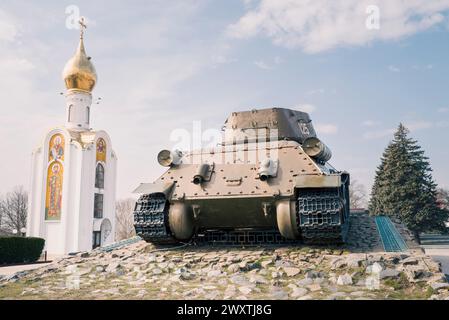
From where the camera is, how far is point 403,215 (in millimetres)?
32375

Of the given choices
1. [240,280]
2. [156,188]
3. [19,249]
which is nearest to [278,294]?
[240,280]

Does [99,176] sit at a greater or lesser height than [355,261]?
greater

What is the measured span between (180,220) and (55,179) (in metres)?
26.4

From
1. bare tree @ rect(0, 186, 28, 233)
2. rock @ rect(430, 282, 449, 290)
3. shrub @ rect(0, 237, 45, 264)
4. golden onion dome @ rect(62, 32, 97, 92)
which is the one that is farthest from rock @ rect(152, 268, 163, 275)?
bare tree @ rect(0, 186, 28, 233)

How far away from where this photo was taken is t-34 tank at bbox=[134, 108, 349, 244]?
9.17 m

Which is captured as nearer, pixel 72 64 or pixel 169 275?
pixel 169 275

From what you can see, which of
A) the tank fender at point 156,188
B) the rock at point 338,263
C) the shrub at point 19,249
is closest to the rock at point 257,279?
the rock at point 338,263

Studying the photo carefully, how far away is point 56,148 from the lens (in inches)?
1372

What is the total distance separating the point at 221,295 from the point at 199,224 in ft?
12.8

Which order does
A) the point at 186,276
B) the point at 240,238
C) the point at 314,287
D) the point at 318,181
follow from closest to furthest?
the point at 314,287
the point at 186,276
the point at 318,181
the point at 240,238

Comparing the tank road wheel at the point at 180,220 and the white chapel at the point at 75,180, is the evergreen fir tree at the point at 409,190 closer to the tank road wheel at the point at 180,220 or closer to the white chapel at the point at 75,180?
the white chapel at the point at 75,180

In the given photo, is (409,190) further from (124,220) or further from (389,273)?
(124,220)
